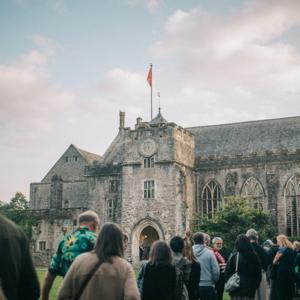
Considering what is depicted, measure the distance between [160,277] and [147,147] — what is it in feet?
107

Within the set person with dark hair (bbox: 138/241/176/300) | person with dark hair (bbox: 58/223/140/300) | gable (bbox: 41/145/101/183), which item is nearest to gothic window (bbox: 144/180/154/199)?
gable (bbox: 41/145/101/183)

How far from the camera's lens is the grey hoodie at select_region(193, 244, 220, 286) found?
11.1 m

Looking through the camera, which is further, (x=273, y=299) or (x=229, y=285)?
(x=273, y=299)

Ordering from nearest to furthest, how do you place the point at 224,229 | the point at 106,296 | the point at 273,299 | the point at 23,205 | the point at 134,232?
the point at 106,296 < the point at 273,299 < the point at 224,229 < the point at 134,232 < the point at 23,205

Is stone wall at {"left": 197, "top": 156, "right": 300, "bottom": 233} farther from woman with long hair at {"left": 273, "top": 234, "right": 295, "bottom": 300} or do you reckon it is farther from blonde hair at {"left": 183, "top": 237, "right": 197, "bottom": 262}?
blonde hair at {"left": 183, "top": 237, "right": 197, "bottom": 262}

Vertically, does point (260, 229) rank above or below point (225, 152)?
below

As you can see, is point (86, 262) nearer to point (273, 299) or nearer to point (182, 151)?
point (273, 299)

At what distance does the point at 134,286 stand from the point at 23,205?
6740 centimetres

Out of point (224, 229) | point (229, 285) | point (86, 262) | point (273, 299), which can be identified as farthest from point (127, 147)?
point (86, 262)

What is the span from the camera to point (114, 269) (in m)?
6.02

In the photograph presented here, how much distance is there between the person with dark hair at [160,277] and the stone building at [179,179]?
3044cm

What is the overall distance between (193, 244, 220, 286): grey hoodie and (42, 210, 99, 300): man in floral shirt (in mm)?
3911

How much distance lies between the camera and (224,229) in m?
33.5

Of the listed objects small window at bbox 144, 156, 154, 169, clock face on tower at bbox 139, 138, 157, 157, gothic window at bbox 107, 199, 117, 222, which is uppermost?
clock face on tower at bbox 139, 138, 157, 157
